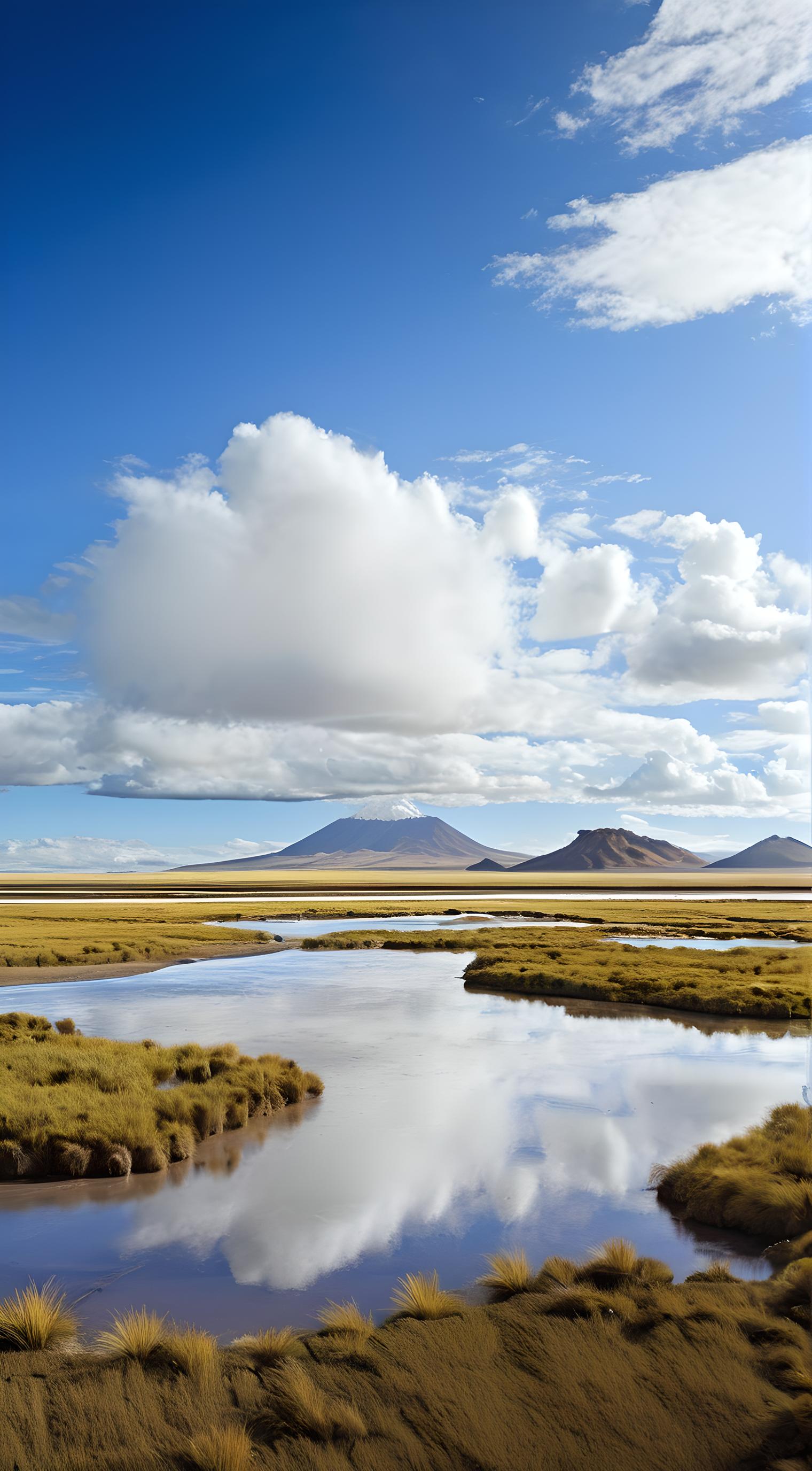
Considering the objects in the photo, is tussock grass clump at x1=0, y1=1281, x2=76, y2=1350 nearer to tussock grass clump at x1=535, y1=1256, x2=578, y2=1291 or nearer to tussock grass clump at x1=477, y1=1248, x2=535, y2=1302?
tussock grass clump at x1=477, y1=1248, x2=535, y2=1302

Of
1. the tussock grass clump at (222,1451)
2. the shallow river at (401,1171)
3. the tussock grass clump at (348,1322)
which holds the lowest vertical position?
the shallow river at (401,1171)

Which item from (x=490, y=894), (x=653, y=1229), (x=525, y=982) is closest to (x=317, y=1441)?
(x=653, y=1229)

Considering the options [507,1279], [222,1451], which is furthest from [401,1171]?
[222,1451]

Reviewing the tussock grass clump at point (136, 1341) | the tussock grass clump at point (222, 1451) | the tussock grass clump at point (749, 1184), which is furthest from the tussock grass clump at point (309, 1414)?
the tussock grass clump at point (749, 1184)

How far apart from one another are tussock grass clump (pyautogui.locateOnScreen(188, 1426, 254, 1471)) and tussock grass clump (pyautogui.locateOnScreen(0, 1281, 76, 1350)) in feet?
8.65

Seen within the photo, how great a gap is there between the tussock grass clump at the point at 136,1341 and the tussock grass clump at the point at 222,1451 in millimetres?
1434

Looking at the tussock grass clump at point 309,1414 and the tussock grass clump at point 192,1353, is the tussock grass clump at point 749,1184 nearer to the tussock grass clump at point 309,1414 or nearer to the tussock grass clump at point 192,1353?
the tussock grass clump at point 309,1414

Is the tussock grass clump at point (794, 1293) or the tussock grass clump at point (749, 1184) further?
the tussock grass clump at point (749, 1184)

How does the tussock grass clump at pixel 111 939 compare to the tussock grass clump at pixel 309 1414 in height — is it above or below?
below

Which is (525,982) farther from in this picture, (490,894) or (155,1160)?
(490,894)

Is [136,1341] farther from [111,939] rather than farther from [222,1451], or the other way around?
[111,939]

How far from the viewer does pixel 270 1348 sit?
308 inches

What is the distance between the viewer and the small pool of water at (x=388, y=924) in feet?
222

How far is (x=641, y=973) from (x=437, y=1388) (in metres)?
32.6
